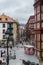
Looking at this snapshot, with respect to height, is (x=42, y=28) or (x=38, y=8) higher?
(x=38, y=8)

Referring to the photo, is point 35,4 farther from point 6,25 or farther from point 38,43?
point 6,25

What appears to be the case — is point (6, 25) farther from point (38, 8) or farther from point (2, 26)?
point (38, 8)

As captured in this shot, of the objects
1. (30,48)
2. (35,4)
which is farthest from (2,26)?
(35,4)

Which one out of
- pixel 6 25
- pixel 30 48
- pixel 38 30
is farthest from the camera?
pixel 6 25

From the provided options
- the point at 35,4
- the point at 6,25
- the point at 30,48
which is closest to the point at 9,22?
the point at 6,25

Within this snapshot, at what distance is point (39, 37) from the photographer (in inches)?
419

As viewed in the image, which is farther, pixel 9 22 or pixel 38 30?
pixel 9 22

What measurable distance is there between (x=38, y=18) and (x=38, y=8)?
19.8 inches

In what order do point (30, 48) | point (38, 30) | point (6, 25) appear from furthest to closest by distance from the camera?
point (6, 25)
point (30, 48)
point (38, 30)

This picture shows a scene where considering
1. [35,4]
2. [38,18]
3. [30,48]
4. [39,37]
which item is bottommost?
[30,48]

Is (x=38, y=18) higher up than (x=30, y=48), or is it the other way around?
(x=38, y=18)

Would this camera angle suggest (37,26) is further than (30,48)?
No

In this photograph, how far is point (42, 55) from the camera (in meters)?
10.6

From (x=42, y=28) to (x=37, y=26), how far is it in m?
0.28
